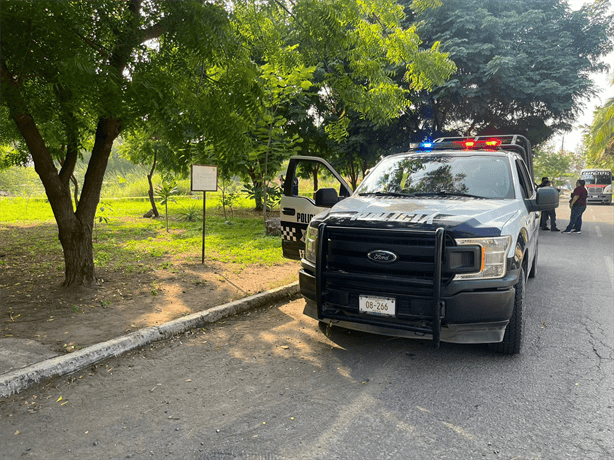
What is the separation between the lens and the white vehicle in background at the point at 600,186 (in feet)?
111

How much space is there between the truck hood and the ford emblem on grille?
0.22m

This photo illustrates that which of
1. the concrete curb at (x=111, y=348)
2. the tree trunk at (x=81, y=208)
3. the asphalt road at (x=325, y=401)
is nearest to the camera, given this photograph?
the asphalt road at (x=325, y=401)

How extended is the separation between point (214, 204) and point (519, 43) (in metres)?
16.6

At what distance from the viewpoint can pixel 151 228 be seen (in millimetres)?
14375

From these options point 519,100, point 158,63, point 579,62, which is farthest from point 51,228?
point 579,62

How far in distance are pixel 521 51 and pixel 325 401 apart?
55.7ft

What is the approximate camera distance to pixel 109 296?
6.22m

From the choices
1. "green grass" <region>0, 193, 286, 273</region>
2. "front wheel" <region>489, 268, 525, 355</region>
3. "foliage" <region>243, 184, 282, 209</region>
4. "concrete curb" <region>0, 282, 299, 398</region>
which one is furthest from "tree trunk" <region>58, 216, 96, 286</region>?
"foliage" <region>243, 184, 282, 209</region>

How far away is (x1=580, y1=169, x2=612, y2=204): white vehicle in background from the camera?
111 ft

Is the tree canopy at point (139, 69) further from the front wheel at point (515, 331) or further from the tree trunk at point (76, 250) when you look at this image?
the front wheel at point (515, 331)

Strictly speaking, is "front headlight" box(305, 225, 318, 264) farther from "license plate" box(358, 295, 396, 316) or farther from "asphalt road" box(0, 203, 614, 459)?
"asphalt road" box(0, 203, 614, 459)

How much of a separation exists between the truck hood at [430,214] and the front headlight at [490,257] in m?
0.05

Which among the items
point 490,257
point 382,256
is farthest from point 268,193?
point 490,257

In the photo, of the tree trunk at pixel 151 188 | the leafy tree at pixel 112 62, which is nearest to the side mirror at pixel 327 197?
the leafy tree at pixel 112 62
